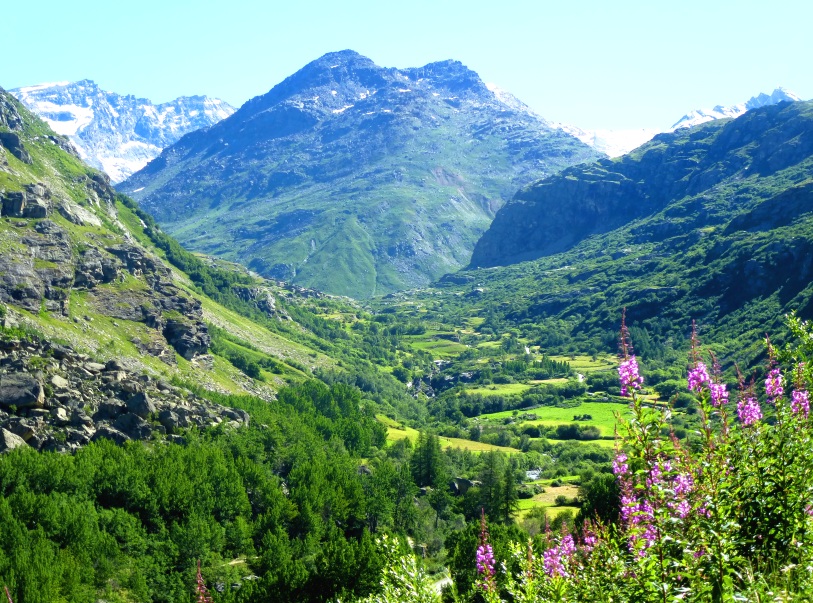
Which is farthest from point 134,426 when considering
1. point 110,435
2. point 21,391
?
point 21,391

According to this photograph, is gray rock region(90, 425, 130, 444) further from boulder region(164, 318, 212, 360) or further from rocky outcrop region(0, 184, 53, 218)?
rocky outcrop region(0, 184, 53, 218)

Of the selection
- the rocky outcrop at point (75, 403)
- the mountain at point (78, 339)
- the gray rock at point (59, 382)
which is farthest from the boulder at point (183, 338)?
the gray rock at point (59, 382)

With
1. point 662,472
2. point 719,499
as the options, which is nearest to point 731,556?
point 719,499

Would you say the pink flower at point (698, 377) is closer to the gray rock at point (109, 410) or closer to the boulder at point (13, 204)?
the gray rock at point (109, 410)

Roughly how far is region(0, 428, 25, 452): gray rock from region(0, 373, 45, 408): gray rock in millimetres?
5475

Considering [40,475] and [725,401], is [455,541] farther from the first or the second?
[725,401]

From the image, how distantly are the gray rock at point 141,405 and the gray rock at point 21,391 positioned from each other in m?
13.8

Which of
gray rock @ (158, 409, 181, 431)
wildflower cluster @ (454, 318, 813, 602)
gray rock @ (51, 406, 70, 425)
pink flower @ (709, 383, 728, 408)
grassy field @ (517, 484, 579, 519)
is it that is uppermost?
pink flower @ (709, 383, 728, 408)

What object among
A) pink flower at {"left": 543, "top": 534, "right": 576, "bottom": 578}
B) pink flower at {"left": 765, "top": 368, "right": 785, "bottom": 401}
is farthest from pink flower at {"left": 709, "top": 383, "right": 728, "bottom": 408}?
pink flower at {"left": 543, "top": 534, "right": 576, "bottom": 578}

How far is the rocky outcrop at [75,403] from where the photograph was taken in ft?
347

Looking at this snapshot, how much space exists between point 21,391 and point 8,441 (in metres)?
9.80

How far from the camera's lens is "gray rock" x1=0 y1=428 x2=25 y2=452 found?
98625 mm

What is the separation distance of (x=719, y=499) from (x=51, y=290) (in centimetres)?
17059

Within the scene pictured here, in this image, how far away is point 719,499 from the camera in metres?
17.6
